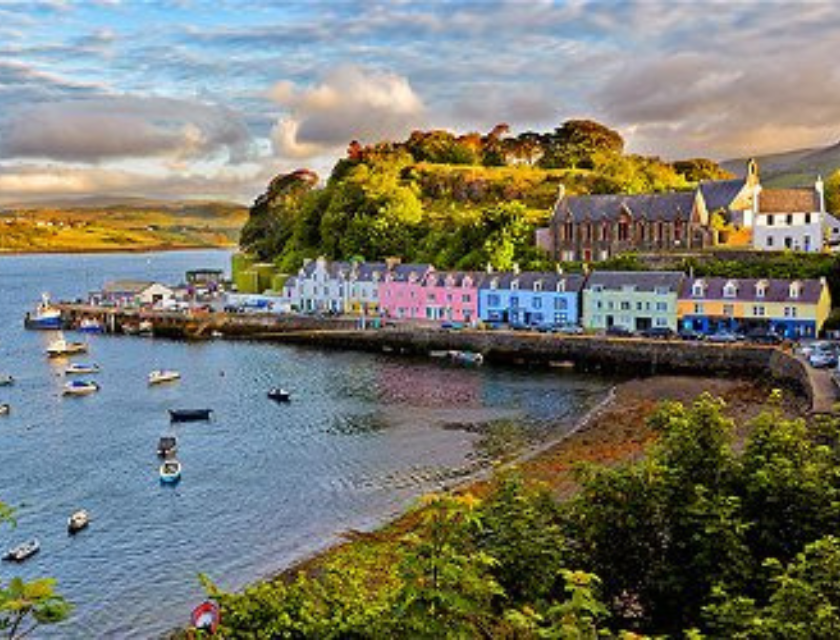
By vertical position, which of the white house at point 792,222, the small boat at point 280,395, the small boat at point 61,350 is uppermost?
the white house at point 792,222

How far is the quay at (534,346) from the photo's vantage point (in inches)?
2064

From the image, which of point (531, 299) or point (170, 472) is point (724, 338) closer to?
point (531, 299)

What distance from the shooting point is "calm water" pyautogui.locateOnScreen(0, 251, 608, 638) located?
88.6ft

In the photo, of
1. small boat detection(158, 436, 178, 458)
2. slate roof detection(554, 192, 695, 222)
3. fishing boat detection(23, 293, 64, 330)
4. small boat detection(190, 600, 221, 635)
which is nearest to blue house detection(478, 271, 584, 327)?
slate roof detection(554, 192, 695, 222)

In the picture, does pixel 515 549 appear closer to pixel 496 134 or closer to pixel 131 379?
pixel 131 379

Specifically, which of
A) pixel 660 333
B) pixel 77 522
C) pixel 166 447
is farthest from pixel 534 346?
pixel 77 522

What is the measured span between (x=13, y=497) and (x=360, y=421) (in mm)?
17703

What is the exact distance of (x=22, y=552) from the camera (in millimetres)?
27828

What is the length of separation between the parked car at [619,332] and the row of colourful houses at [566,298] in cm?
164

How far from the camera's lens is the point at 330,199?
10850 centimetres

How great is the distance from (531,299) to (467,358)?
31.7 feet

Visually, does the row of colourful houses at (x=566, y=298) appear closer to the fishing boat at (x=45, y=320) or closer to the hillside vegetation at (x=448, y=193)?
the hillside vegetation at (x=448, y=193)

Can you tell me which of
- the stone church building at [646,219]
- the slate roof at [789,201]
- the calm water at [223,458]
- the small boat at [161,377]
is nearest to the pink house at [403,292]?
the calm water at [223,458]

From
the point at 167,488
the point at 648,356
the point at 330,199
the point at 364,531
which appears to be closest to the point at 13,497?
the point at 167,488
